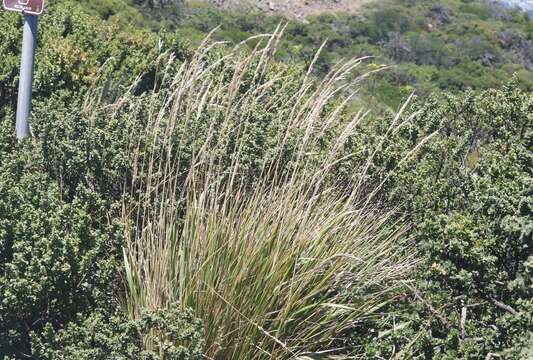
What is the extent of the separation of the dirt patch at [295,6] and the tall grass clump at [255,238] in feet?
129

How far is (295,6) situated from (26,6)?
43869 millimetres

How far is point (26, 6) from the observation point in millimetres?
5547

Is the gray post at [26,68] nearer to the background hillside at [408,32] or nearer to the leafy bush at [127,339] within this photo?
the leafy bush at [127,339]

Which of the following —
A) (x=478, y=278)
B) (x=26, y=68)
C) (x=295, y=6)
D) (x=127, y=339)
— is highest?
(x=26, y=68)

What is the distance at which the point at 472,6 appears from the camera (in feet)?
171

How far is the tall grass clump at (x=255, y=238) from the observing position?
4324 mm

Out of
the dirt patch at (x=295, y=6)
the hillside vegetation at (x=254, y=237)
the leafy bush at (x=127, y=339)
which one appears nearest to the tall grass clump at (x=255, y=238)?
the hillside vegetation at (x=254, y=237)

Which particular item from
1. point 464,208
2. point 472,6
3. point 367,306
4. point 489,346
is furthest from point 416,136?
point 472,6

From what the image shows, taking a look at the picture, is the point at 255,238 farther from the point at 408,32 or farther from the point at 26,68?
the point at 408,32

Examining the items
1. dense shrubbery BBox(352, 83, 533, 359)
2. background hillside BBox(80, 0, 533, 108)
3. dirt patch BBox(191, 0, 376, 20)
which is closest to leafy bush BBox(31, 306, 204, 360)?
dense shrubbery BBox(352, 83, 533, 359)

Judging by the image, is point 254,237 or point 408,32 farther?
point 408,32

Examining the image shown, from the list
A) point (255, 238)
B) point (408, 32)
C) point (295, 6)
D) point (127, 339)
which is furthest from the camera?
point (295, 6)

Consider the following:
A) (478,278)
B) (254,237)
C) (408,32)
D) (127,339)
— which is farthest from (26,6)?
(408,32)

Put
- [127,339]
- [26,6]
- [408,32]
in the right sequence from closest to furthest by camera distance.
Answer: [127,339]
[26,6]
[408,32]
